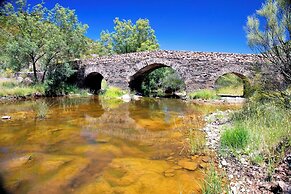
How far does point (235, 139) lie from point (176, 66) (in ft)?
43.8

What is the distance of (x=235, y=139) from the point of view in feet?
16.9

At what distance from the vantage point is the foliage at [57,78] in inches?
737

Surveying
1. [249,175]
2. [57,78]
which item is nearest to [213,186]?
[249,175]

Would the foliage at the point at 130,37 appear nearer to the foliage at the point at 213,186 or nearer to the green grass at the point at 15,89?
the green grass at the point at 15,89

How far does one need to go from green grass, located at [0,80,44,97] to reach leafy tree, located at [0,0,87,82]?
4.20 ft

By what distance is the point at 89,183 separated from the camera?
4.12m

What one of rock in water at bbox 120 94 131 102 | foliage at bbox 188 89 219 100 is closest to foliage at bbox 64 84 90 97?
rock in water at bbox 120 94 131 102

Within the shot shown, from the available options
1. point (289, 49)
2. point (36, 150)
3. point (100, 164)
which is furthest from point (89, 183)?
point (289, 49)

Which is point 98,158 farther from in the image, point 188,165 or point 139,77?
point 139,77

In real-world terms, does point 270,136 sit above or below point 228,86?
below

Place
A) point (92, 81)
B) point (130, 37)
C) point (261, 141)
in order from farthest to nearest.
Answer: point (130, 37), point (92, 81), point (261, 141)

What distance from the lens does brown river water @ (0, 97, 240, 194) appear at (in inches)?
160

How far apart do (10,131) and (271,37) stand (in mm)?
8319

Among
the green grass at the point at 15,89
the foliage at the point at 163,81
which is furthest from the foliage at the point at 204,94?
the green grass at the point at 15,89
